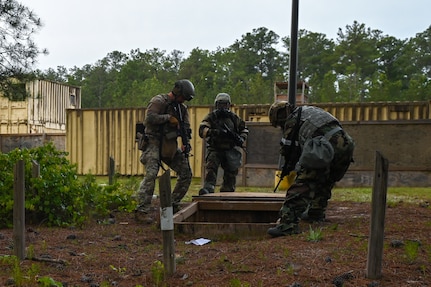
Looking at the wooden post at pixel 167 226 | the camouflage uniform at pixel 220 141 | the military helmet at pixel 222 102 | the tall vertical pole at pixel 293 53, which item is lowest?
the wooden post at pixel 167 226

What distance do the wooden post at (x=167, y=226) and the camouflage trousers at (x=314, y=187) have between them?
1899 millimetres

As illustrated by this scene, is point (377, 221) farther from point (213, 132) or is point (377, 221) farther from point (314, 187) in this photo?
point (213, 132)

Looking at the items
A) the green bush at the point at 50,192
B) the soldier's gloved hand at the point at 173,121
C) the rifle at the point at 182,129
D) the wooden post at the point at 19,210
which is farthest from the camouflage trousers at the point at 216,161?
the wooden post at the point at 19,210

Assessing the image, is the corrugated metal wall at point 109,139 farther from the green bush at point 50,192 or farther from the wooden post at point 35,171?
the wooden post at point 35,171

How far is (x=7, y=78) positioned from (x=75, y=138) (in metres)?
6.34

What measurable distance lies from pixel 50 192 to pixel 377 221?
14.5 feet

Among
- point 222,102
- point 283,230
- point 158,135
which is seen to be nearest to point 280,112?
point 283,230

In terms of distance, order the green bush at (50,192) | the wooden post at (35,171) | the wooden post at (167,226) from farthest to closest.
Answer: the wooden post at (35,171) < the green bush at (50,192) < the wooden post at (167,226)

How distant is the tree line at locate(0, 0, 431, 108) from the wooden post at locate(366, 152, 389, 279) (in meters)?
27.4

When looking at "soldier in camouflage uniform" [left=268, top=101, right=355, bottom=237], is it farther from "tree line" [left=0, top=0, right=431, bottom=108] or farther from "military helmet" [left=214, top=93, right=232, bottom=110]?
"tree line" [left=0, top=0, right=431, bottom=108]

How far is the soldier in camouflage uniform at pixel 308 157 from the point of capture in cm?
591

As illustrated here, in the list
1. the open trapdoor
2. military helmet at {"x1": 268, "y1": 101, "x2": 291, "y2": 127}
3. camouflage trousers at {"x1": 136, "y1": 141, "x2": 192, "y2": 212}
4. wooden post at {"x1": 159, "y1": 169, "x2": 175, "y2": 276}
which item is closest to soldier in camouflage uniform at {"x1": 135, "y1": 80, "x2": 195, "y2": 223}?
camouflage trousers at {"x1": 136, "y1": 141, "x2": 192, "y2": 212}

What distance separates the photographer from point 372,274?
399 centimetres

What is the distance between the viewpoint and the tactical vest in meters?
6.14
